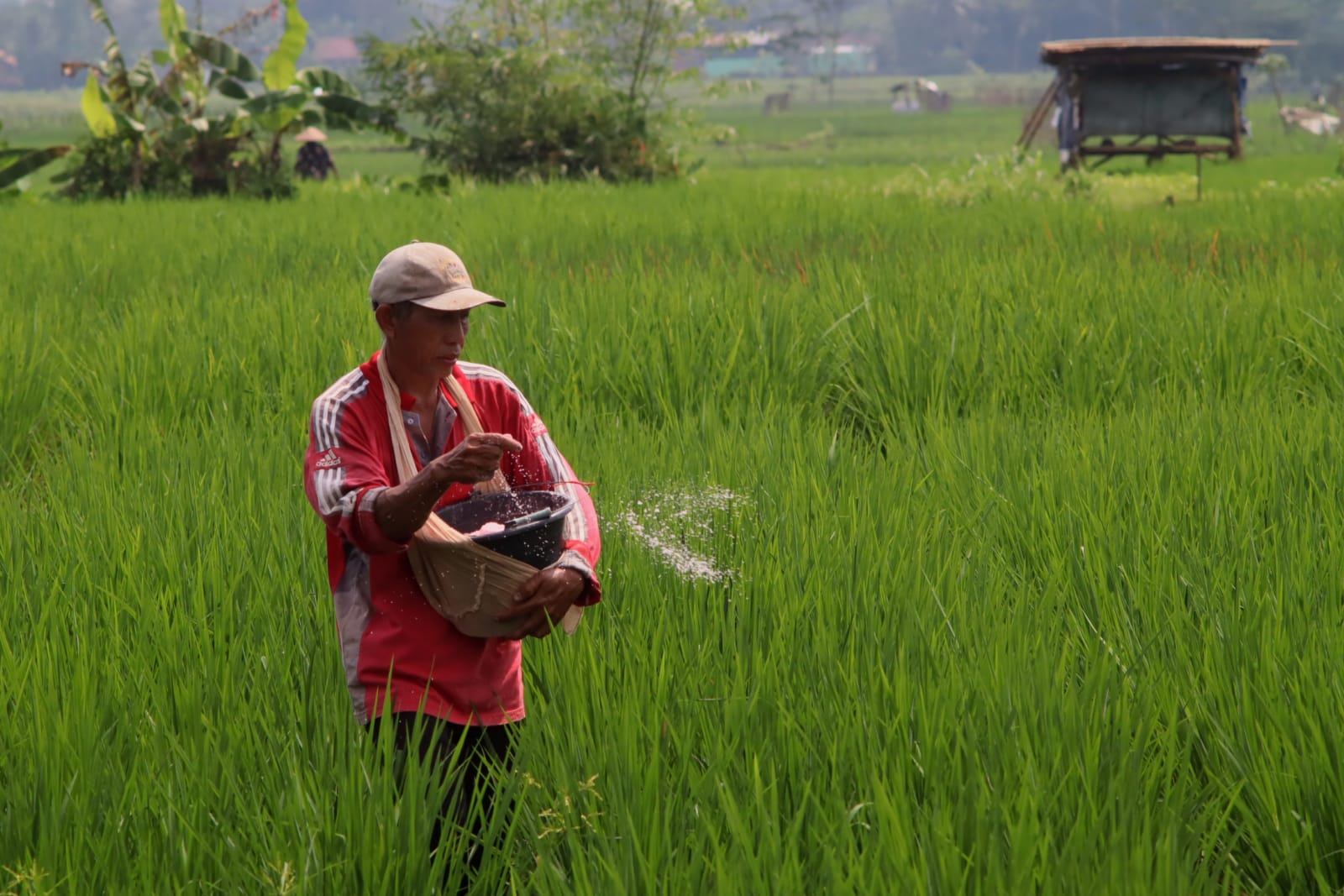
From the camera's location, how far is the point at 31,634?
2410 millimetres

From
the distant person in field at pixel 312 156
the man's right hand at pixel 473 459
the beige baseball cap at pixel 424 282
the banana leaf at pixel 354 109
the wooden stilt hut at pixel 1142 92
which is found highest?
the beige baseball cap at pixel 424 282

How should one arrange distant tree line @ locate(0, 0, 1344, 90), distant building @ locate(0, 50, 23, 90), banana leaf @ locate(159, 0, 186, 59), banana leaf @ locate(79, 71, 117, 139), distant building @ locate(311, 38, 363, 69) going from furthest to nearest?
distant building @ locate(311, 38, 363, 69) → distant building @ locate(0, 50, 23, 90) → distant tree line @ locate(0, 0, 1344, 90) → banana leaf @ locate(159, 0, 186, 59) → banana leaf @ locate(79, 71, 117, 139)

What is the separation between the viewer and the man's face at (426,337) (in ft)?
5.82

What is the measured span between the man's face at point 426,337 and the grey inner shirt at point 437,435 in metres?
0.08

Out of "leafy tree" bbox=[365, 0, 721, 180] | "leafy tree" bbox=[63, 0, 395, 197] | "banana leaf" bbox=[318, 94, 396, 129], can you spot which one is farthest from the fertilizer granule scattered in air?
"leafy tree" bbox=[365, 0, 721, 180]

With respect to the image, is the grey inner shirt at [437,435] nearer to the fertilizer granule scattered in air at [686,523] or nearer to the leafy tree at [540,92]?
the fertilizer granule scattered in air at [686,523]

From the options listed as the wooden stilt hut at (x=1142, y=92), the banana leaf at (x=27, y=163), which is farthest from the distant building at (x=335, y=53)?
the banana leaf at (x=27, y=163)

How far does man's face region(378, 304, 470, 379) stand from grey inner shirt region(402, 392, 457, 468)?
0.08m

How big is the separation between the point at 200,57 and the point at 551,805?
1277 cm

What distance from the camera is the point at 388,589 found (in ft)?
6.06

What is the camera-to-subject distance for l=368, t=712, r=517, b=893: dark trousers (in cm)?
177

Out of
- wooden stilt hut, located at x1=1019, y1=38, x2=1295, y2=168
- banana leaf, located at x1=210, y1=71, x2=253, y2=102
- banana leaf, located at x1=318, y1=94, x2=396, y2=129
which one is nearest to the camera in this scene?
banana leaf, located at x1=210, y1=71, x2=253, y2=102

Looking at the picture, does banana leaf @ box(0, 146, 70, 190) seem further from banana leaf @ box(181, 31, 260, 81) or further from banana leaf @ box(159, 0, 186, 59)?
banana leaf @ box(181, 31, 260, 81)

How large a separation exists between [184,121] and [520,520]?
11825mm
